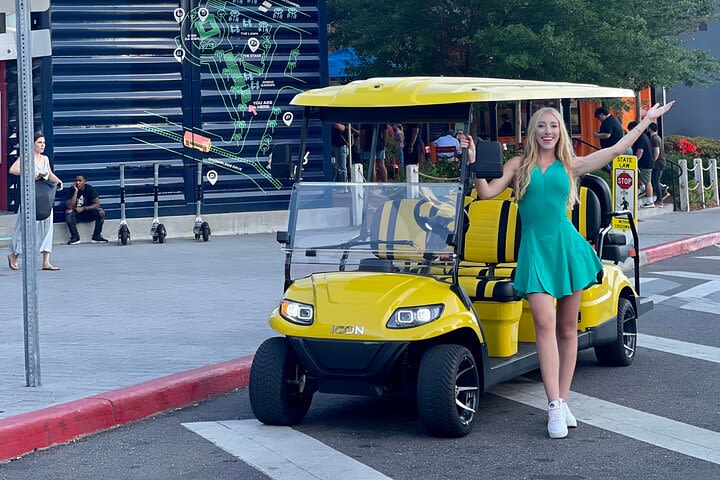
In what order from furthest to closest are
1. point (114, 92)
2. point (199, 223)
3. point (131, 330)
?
point (199, 223)
point (114, 92)
point (131, 330)

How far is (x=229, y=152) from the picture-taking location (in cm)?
1953

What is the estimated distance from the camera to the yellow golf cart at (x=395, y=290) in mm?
6750

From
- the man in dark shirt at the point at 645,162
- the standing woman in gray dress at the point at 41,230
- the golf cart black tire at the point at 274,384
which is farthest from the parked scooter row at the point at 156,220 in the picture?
the golf cart black tire at the point at 274,384

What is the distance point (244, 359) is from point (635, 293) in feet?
9.45

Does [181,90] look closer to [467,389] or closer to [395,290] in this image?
[395,290]

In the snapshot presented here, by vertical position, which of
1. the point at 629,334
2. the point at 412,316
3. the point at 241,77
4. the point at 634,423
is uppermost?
the point at 241,77

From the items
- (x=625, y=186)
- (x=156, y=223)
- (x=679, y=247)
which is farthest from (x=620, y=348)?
(x=156, y=223)

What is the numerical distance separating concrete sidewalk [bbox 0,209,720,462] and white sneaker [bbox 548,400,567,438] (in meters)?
2.42

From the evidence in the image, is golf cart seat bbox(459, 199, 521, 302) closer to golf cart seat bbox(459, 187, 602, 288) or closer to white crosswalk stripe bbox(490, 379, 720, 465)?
golf cart seat bbox(459, 187, 602, 288)

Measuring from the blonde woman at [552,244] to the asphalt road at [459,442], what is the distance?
0.35m

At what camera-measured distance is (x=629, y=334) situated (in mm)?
9070

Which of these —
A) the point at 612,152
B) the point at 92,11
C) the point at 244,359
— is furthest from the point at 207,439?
the point at 92,11

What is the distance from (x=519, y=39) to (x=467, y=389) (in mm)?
15107

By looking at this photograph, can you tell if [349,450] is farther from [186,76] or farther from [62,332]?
[186,76]
